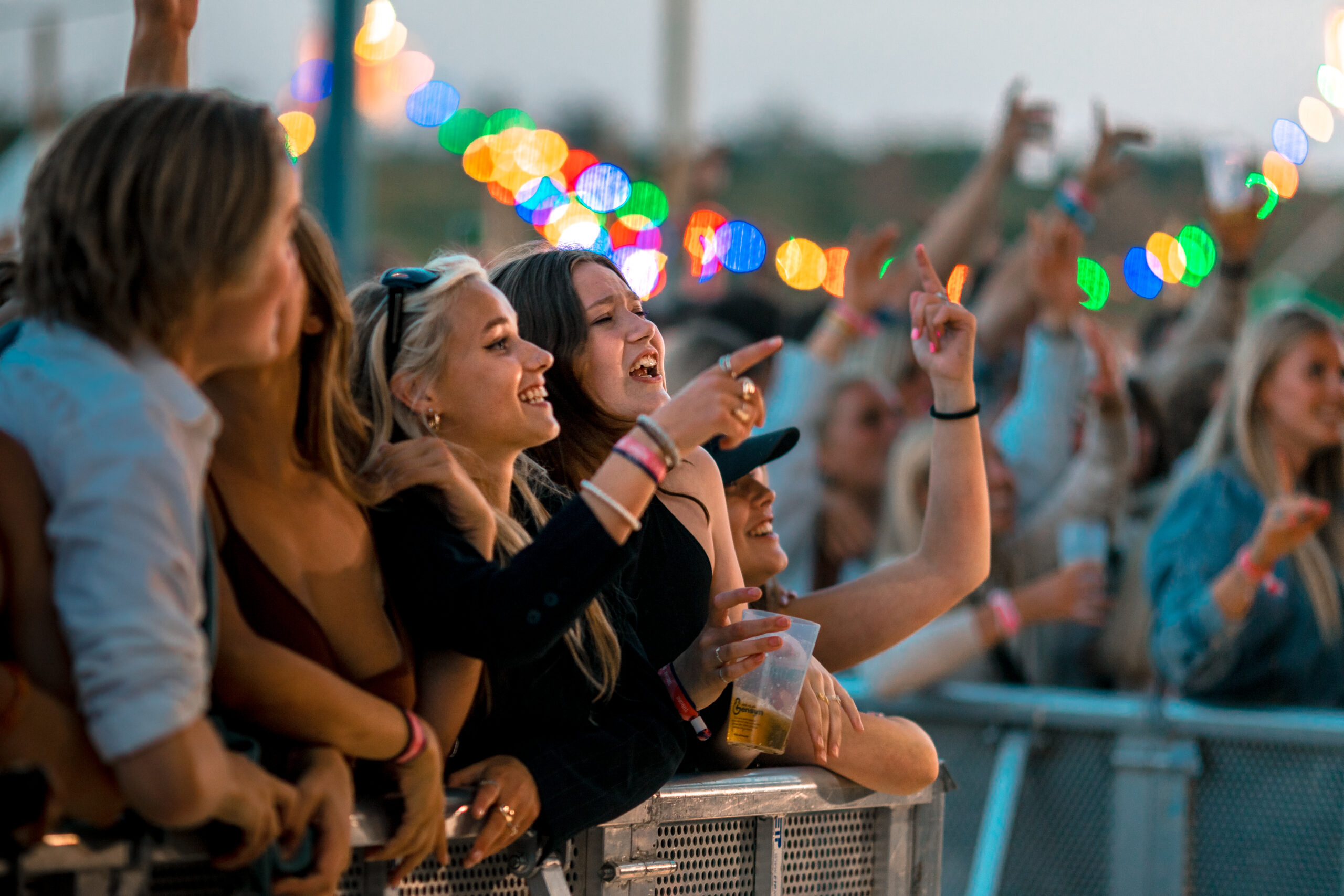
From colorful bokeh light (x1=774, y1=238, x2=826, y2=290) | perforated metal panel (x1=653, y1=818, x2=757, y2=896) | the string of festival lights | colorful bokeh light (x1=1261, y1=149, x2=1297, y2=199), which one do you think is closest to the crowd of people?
perforated metal panel (x1=653, y1=818, x2=757, y2=896)

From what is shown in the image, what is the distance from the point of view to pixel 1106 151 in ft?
17.6

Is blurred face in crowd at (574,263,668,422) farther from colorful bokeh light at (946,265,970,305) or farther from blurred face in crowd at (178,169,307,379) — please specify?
blurred face in crowd at (178,169,307,379)

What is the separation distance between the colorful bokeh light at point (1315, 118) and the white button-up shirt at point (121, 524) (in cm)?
573

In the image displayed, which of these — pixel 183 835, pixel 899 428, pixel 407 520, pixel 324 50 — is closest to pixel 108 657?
pixel 183 835

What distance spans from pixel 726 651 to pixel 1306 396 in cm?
284

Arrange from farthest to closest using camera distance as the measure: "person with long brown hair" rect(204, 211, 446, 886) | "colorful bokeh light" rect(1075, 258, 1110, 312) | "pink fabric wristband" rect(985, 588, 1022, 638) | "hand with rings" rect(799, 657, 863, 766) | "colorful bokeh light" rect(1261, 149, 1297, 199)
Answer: "colorful bokeh light" rect(1075, 258, 1110, 312) → "colorful bokeh light" rect(1261, 149, 1297, 199) → "pink fabric wristband" rect(985, 588, 1022, 638) → "hand with rings" rect(799, 657, 863, 766) → "person with long brown hair" rect(204, 211, 446, 886)

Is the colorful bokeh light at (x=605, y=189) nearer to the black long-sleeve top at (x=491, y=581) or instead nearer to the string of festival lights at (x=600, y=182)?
the string of festival lights at (x=600, y=182)

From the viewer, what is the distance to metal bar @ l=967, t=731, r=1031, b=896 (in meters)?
4.26

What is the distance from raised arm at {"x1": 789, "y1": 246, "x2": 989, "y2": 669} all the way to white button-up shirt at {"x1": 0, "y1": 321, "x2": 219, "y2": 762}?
152 centimetres

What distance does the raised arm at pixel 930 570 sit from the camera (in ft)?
9.26

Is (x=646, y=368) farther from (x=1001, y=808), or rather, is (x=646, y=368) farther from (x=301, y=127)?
(x=301, y=127)

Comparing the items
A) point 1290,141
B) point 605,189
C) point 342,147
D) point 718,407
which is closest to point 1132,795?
point 718,407

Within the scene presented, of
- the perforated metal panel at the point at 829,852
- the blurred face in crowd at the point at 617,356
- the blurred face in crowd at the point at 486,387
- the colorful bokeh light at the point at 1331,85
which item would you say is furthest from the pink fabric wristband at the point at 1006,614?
the colorful bokeh light at the point at 1331,85

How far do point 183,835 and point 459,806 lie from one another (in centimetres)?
40
